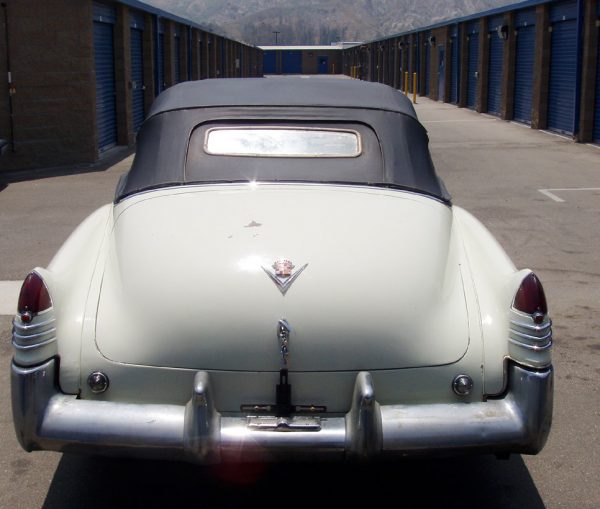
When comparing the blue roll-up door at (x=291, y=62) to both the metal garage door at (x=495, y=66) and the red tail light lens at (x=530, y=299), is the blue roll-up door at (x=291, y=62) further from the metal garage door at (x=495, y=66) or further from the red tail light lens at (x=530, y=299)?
the red tail light lens at (x=530, y=299)

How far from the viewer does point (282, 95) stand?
489cm

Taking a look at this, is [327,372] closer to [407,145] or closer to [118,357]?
[118,357]

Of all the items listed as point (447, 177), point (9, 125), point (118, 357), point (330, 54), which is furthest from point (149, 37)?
point (330, 54)

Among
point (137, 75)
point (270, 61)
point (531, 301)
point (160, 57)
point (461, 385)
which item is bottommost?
point (461, 385)

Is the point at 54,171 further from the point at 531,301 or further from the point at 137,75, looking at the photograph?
the point at 531,301

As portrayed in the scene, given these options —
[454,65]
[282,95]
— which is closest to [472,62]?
[454,65]

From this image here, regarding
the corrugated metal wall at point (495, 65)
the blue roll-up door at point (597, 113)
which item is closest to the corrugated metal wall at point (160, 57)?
the corrugated metal wall at point (495, 65)

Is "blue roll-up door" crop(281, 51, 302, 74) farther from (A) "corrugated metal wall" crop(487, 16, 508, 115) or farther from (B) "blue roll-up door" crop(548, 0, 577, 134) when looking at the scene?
(B) "blue roll-up door" crop(548, 0, 577, 134)

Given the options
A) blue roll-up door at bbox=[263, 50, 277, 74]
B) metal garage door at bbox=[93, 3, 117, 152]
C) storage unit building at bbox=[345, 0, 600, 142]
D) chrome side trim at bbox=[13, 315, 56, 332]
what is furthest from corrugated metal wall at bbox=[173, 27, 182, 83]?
blue roll-up door at bbox=[263, 50, 277, 74]

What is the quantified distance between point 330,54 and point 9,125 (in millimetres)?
73955

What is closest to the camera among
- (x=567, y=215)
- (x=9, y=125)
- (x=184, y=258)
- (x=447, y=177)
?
(x=184, y=258)

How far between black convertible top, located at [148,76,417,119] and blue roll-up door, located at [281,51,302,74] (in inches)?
3287

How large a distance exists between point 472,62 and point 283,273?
29.4 meters

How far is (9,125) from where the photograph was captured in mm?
15477
